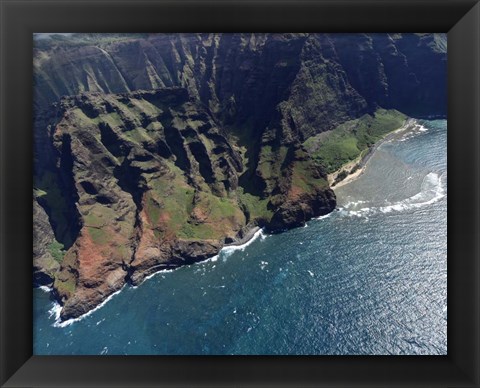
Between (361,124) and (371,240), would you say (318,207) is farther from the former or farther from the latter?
(361,124)

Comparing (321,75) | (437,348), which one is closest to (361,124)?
(321,75)

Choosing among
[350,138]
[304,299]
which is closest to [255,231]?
[304,299]

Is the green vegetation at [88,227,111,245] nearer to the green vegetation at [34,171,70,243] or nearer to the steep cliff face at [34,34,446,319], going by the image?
the steep cliff face at [34,34,446,319]

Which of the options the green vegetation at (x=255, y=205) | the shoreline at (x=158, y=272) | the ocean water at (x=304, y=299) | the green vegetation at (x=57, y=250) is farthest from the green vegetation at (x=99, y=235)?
the green vegetation at (x=255, y=205)

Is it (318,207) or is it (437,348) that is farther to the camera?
(318,207)

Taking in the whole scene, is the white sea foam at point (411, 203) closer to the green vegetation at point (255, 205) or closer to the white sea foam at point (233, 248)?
the green vegetation at point (255, 205)
